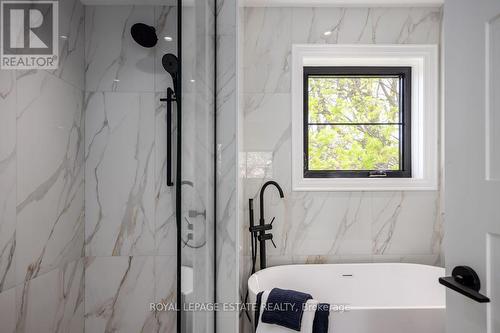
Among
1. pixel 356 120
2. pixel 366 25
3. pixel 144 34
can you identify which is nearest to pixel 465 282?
pixel 144 34

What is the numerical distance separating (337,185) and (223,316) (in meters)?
1.36

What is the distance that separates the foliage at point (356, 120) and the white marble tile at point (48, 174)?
196cm

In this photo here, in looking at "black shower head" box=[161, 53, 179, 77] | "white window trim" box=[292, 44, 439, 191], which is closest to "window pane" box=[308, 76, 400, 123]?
"white window trim" box=[292, 44, 439, 191]

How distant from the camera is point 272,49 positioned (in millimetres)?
2275

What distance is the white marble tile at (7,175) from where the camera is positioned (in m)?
0.54

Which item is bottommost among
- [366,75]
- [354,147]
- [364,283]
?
[364,283]

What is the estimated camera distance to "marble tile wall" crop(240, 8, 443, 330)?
2277mm

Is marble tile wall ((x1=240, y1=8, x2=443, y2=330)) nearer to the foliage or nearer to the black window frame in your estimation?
the black window frame

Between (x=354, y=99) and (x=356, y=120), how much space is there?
0.59ft

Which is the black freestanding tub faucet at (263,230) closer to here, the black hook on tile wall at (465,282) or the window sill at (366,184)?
the window sill at (366,184)

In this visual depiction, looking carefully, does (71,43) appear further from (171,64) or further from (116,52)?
(171,64)

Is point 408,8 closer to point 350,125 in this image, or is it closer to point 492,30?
point 350,125

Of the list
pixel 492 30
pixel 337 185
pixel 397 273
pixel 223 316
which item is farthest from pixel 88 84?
pixel 397 273

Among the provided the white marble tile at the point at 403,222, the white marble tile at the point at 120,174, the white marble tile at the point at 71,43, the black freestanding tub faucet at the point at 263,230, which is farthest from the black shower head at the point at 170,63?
the white marble tile at the point at 403,222
